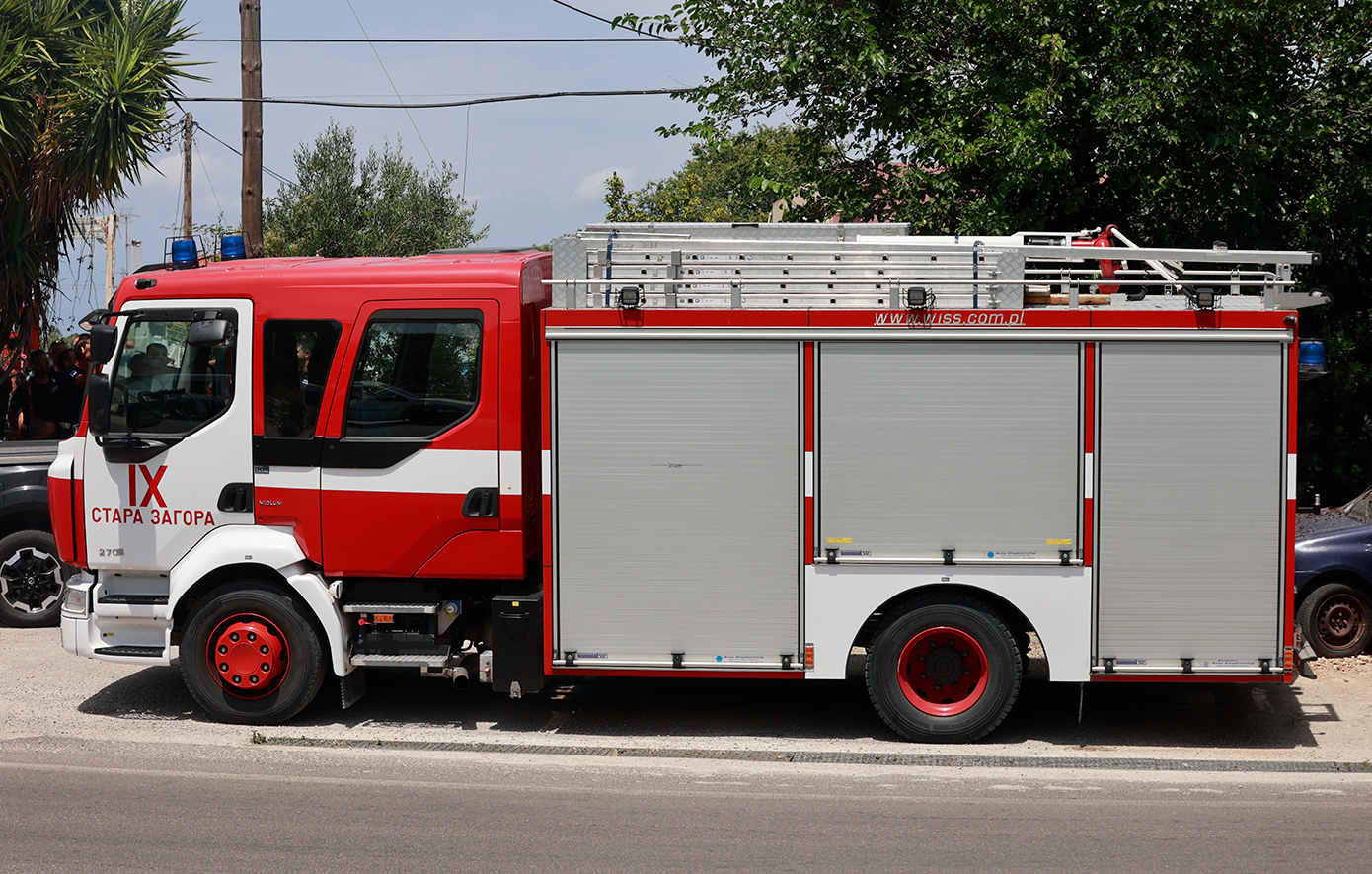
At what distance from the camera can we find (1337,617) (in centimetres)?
911

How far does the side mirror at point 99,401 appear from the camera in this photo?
23.8ft

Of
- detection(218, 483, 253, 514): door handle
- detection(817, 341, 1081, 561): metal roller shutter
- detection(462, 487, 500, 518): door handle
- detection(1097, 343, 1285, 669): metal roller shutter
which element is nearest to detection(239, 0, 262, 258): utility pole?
detection(218, 483, 253, 514): door handle

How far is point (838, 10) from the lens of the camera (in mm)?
11406

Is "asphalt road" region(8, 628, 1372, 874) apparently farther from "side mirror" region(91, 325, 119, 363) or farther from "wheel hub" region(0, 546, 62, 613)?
"side mirror" region(91, 325, 119, 363)

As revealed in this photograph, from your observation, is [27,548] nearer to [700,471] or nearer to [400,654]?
[400,654]

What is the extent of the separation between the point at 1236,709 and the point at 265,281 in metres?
6.96

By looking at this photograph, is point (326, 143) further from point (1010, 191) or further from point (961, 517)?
point (961, 517)

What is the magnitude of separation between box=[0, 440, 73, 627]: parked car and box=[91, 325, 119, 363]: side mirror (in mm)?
3796

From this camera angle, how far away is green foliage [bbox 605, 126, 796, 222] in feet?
40.1

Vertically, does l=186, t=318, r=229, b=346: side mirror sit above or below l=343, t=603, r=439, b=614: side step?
above

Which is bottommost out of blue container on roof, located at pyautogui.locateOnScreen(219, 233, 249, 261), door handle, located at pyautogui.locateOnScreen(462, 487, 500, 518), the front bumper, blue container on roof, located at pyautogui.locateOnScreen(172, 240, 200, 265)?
the front bumper

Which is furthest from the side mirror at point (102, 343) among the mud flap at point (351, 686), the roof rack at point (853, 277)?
the roof rack at point (853, 277)

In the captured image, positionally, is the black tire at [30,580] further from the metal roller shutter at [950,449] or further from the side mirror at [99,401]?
the metal roller shutter at [950,449]

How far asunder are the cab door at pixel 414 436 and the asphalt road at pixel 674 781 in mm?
1324
